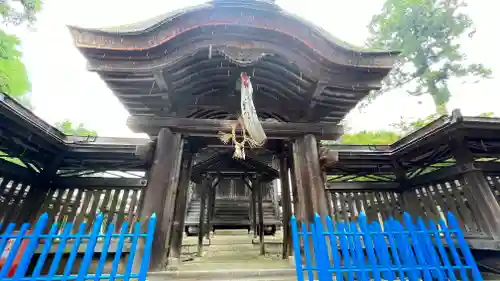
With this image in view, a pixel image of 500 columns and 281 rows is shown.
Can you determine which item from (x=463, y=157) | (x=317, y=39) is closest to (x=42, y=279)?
(x=317, y=39)

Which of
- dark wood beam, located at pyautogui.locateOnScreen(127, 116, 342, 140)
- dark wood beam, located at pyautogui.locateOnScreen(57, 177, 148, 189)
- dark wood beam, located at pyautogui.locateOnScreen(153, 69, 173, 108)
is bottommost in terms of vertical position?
dark wood beam, located at pyautogui.locateOnScreen(57, 177, 148, 189)

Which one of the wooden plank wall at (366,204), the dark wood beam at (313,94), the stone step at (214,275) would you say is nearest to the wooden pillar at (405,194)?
the wooden plank wall at (366,204)

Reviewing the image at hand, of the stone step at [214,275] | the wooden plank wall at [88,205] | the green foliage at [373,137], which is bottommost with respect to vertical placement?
the stone step at [214,275]

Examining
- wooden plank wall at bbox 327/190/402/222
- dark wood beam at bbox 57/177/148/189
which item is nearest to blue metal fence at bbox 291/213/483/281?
wooden plank wall at bbox 327/190/402/222

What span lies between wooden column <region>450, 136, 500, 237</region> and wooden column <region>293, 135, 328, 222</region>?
10.8 feet

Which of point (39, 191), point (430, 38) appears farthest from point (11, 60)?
point (430, 38)

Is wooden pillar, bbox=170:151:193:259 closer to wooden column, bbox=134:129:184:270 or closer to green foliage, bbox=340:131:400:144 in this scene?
wooden column, bbox=134:129:184:270

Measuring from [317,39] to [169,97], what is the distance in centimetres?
323

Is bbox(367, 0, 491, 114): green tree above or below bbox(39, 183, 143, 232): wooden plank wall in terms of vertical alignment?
above

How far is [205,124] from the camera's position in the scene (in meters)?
5.07

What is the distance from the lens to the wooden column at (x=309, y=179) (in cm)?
471

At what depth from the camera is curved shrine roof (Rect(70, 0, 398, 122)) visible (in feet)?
13.6

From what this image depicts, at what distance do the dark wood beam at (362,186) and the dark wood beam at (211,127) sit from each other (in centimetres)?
223

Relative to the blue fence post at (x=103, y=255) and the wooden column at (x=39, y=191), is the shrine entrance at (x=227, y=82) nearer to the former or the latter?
the blue fence post at (x=103, y=255)
